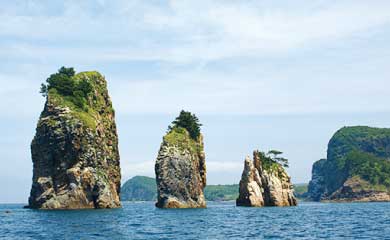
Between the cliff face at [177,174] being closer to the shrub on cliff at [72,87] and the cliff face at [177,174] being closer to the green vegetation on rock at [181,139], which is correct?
the green vegetation on rock at [181,139]

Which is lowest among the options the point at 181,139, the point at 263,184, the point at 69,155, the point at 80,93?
the point at 263,184

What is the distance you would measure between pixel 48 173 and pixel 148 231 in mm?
64245

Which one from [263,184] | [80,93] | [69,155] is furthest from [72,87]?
[263,184]

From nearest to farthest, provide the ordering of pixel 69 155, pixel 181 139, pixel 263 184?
pixel 69 155 → pixel 181 139 → pixel 263 184

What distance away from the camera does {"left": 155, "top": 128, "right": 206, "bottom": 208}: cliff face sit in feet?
454

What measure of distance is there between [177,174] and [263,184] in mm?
29951

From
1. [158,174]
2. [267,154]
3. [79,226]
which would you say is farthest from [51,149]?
[267,154]

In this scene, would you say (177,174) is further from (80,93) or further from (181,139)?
(80,93)

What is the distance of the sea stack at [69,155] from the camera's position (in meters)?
123

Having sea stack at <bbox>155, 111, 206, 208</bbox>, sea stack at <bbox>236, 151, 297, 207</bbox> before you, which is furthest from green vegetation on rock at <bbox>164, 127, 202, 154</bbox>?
sea stack at <bbox>236, 151, 297, 207</bbox>

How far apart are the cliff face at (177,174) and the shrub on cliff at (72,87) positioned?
24458 millimetres

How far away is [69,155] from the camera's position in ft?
410

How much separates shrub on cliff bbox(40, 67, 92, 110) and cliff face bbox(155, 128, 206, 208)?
24.5 m

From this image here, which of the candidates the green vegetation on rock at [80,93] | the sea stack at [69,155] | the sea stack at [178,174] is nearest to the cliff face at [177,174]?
the sea stack at [178,174]
